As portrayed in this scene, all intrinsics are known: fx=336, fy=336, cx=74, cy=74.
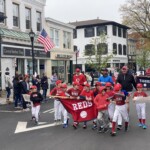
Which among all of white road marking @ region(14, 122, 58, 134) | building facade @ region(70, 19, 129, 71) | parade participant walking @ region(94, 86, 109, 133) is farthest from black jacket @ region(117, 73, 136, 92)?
building facade @ region(70, 19, 129, 71)

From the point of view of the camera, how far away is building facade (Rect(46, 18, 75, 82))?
34.4 meters

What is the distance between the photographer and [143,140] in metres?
8.89

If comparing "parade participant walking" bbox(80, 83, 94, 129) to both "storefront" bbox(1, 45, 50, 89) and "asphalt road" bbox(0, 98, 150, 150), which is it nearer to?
"asphalt road" bbox(0, 98, 150, 150)

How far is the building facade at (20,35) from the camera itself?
26.3 m

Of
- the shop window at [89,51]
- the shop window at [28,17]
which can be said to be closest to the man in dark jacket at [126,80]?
the shop window at [28,17]

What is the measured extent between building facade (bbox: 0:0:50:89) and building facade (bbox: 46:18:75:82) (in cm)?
141

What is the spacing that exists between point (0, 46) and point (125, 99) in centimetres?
1667

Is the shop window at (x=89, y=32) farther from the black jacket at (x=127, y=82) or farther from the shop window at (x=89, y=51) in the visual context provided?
the black jacket at (x=127, y=82)

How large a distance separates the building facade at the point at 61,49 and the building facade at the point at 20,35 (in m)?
1.41

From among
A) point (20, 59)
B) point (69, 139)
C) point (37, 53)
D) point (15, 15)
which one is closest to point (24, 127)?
point (69, 139)

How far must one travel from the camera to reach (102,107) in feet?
33.6

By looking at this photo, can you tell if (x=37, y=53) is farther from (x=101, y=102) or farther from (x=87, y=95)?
Result: (x=101, y=102)

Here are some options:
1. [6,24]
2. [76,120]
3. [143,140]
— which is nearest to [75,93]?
[76,120]

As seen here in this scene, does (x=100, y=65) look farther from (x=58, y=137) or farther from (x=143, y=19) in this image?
(x=58, y=137)
